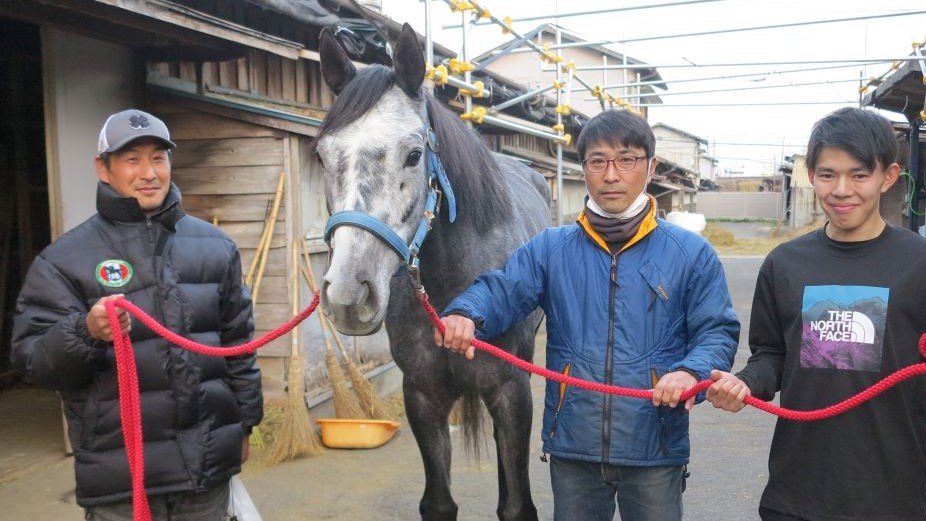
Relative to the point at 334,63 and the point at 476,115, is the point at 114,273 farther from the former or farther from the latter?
the point at 476,115

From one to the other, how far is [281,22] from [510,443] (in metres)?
3.92

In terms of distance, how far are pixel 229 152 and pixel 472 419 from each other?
2618 mm

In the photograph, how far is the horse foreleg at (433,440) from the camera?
2.84m

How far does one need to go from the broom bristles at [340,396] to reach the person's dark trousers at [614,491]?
305cm

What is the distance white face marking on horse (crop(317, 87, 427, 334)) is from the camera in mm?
1941

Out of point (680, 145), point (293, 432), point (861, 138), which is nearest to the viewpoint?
point (861, 138)

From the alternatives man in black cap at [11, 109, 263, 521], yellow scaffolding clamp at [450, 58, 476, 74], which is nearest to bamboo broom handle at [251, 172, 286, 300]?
yellow scaffolding clamp at [450, 58, 476, 74]

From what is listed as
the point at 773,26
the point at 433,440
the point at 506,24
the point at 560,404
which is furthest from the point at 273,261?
the point at 773,26

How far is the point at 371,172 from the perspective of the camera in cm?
211

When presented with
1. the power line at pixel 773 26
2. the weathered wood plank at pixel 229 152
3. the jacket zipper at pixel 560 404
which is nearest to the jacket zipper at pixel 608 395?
the jacket zipper at pixel 560 404

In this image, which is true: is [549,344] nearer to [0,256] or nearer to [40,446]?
[40,446]

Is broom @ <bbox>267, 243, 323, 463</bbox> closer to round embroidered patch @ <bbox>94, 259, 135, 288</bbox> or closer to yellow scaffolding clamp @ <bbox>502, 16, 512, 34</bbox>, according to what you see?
round embroidered patch @ <bbox>94, 259, 135, 288</bbox>

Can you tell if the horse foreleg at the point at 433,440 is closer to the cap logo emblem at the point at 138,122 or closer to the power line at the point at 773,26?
the cap logo emblem at the point at 138,122

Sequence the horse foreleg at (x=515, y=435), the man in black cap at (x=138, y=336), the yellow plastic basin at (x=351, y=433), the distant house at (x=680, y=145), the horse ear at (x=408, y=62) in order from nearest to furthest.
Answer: the man in black cap at (x=138, y=336)
the horse ear at (x=408, y=62)
the horse foreleg at (x=515, y=435)
the yellow plastic basin at (x=351, y=433)
the distant house at (x=680, y=145)
